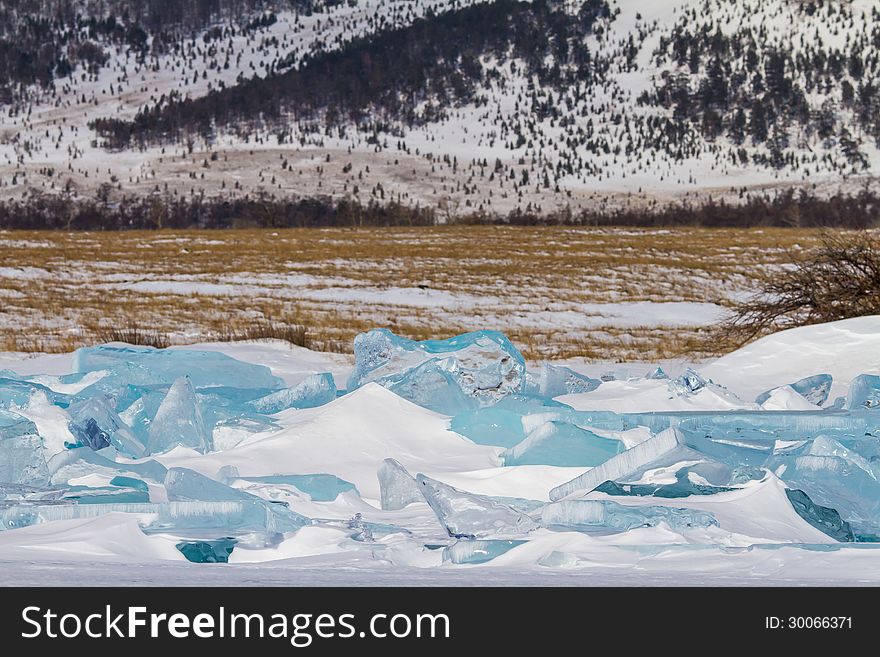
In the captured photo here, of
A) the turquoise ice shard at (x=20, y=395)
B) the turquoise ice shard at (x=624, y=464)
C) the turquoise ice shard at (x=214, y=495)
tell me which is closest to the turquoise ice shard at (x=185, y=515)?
the turquoise ice shard at (x=214, y=495)

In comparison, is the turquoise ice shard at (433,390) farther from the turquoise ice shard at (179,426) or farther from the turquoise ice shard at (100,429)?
the turquoise ice shard at (100,429)

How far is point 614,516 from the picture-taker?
5301 millimetres

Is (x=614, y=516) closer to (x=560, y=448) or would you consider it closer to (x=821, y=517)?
(x=821, y=517)

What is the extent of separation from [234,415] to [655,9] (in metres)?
103

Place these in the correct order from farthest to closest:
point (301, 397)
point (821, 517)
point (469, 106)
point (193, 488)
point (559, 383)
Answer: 1. point (469, 106)
2. point (559, 383)
3. point (301, 397)
4. point (193, 488)
5. point (821, 517)

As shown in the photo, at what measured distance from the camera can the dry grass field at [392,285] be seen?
66.8ft

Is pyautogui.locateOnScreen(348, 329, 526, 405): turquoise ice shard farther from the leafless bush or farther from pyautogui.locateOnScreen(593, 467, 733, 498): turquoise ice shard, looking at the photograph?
the leafless bush

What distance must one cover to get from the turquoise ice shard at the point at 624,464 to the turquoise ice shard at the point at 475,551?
1.22 m

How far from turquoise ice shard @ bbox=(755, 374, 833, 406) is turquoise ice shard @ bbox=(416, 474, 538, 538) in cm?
385

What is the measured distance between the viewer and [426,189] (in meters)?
74.2

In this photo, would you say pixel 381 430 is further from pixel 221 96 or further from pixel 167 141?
pixel 221 96

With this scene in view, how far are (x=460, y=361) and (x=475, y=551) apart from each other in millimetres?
3951

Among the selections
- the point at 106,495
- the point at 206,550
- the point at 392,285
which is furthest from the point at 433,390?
the point at 392,285
